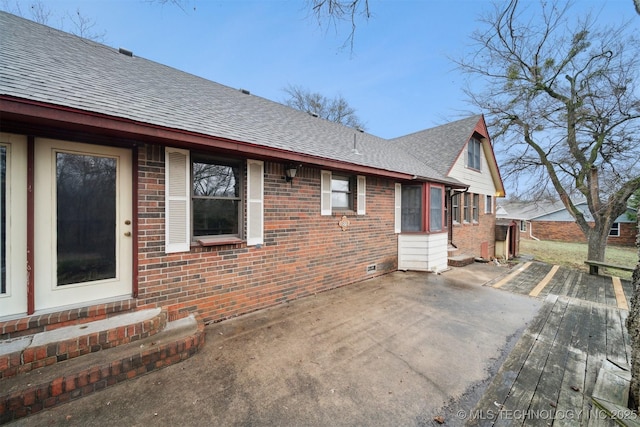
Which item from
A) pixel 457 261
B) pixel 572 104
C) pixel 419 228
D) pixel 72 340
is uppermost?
pixel 572 104

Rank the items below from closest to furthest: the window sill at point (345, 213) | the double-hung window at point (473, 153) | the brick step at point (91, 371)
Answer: the brick step at point (91, 371), the window sill at point (345, 213), the double-hung window at point (473, 153)

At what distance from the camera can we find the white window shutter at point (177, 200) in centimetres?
338

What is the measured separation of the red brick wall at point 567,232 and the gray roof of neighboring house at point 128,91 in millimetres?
27297

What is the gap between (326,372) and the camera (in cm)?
268

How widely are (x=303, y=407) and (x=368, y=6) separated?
4818 mm

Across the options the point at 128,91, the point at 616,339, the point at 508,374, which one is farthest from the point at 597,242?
the point at 128,91

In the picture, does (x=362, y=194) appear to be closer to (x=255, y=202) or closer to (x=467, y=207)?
(x=255, y=202)

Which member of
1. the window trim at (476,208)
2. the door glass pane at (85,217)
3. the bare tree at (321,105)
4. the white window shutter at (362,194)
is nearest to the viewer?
the door glass pane at (85,217)

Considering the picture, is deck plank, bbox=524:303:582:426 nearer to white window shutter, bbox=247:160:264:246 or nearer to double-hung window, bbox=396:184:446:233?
double-hung window, bbox=396:184:446:233

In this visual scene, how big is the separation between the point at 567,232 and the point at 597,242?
19.7m

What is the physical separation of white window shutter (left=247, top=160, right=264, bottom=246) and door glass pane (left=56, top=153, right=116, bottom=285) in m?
1.79

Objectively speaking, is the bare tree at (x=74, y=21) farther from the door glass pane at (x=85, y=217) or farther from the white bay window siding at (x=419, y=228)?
the white bay window siding at (x=419, y=228)

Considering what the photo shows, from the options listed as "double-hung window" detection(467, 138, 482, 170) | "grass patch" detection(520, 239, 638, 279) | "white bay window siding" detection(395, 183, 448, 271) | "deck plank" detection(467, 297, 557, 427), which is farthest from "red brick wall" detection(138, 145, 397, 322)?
"grass patch" detection(520, 239, 638, 279)

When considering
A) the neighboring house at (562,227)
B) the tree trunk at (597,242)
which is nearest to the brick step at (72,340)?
the tree trunk at (597,242)
